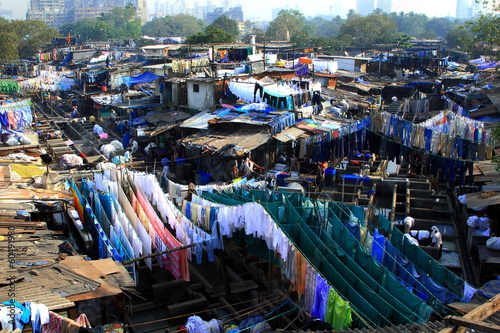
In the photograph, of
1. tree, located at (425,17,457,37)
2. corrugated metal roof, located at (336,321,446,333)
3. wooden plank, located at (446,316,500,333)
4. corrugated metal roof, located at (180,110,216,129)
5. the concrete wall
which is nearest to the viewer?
wooden plank, located at (446,316,500,333)

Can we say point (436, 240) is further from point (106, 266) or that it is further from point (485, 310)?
point (106, 266)

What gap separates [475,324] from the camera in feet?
21.6

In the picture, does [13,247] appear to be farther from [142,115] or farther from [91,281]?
[142,115]

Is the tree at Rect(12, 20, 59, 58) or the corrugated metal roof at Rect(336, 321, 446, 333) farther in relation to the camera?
the tree at Rect(12, 20, 59, 58)

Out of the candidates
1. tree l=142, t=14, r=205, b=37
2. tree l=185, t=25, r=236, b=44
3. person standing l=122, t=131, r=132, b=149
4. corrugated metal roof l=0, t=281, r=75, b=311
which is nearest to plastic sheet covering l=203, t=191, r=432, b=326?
corrugated metal roof l=0, t=281, r=75, b=311

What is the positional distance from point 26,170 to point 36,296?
1043 centimetres

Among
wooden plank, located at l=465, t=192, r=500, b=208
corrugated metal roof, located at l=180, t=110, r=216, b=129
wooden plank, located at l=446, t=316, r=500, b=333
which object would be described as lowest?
wooden plank, located at l=465, t=192, r=500, b=208

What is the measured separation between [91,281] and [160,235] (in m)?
3.28

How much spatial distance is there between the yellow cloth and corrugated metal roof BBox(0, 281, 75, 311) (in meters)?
9.63

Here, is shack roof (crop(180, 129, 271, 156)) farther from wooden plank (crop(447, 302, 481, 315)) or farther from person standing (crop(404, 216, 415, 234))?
wooden plank (crop(447, 302, 481, 315))

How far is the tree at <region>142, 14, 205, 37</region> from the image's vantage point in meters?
120

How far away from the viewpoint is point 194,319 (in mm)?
10188

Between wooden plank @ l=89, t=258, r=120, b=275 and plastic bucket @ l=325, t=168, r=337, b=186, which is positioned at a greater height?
wooden plank @ l=89, t=258, r=120, b=275

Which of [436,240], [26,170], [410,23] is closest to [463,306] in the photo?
[436,240]
